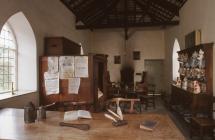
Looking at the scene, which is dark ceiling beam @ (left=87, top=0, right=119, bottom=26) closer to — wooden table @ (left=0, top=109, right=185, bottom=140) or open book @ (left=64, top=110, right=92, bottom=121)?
open book @ (left=64, top=110, right=92, bottom=121)

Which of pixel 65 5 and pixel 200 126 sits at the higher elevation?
pixel 65 5

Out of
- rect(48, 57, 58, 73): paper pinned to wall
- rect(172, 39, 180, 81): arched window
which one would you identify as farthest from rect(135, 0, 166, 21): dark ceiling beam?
rect(48, 57, 58, 73): paper pinned to wall

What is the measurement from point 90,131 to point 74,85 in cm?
270

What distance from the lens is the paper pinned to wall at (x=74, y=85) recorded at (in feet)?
15.4

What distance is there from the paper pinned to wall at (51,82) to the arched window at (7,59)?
0.71 metres

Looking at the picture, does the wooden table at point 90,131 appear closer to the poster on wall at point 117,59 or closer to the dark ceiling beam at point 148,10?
the dark ceiling beam at point 148,10

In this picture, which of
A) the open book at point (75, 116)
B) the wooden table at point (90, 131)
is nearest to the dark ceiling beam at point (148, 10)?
the open book at point (75, 116)

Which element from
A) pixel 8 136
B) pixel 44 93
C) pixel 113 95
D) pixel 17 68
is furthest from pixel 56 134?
pixel 113 95

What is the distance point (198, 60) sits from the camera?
5.59 metres

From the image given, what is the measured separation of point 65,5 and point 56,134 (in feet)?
21.2

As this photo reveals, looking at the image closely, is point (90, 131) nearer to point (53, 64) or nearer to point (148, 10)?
point (53, 64)

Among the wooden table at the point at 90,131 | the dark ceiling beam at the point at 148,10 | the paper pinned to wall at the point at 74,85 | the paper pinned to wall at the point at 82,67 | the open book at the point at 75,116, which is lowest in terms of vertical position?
the wooden table at the point at 90,131

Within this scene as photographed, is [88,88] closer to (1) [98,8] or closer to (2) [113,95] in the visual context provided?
(2) [113,95]

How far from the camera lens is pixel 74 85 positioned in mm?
Answer: 4703
